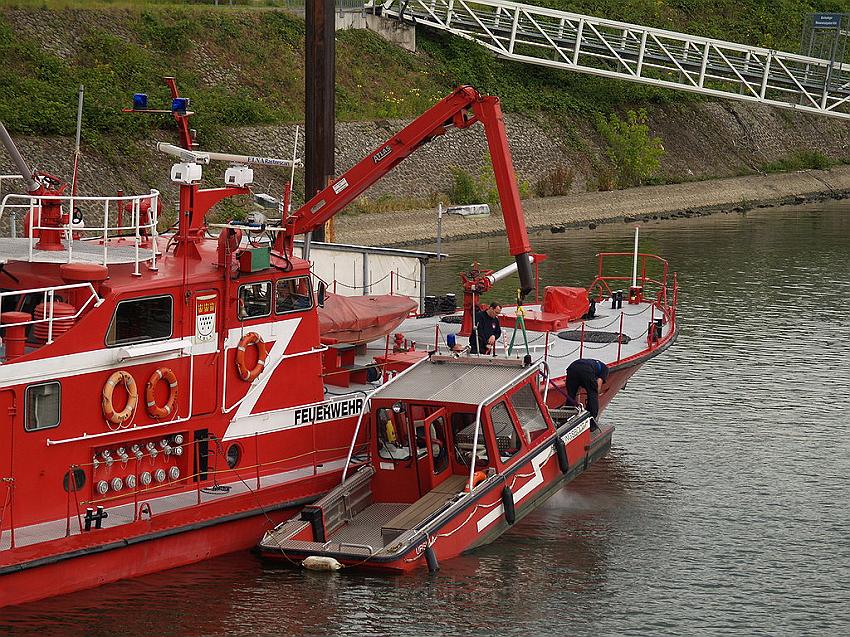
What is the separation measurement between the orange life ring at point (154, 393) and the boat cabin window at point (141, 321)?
0.47 m

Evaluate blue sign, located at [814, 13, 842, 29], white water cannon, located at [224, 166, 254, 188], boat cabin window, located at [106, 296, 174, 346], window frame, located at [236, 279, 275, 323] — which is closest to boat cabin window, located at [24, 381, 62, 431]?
boat cabin window, located at [106, 296, 174, 346]

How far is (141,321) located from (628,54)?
5323 cm

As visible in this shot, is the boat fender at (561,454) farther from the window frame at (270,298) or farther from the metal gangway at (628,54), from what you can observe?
the metal gangway at (628,54)

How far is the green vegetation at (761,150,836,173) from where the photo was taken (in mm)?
69312

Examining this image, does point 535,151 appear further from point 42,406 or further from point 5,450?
point 5,450

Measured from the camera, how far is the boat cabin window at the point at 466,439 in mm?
20859

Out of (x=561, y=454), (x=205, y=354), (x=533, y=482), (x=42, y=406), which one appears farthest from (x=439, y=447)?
(x=42, y=406)

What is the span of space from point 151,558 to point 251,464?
222 centimetres

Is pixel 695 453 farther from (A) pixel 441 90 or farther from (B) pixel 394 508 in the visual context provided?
(A) pixel 441 90

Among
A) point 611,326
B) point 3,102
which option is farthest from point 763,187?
point 611,326

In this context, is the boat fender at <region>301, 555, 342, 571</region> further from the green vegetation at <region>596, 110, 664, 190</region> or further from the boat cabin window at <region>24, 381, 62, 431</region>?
the green vegetation at <region>596, 110, 664, 190</region>

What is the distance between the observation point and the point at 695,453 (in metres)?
25.4

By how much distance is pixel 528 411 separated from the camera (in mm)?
21953

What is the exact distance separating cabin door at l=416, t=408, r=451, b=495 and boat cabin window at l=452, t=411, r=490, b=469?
8.2 inches
